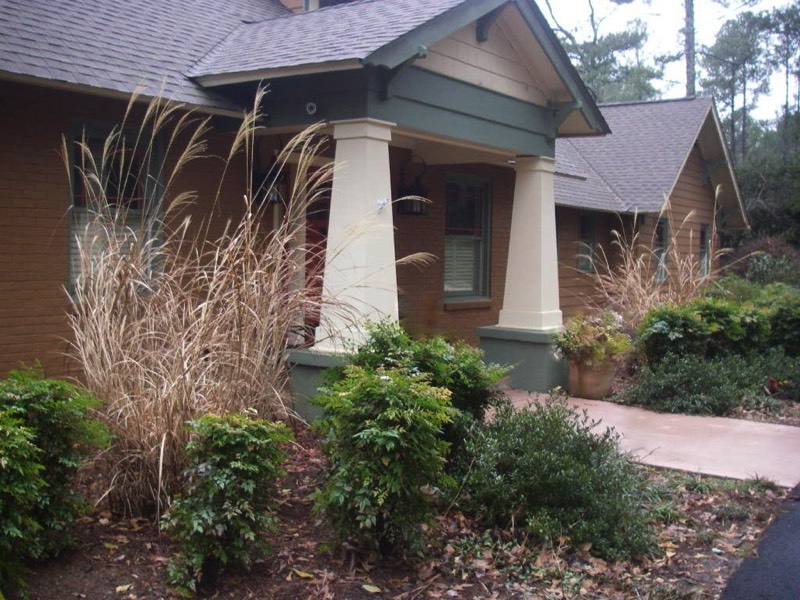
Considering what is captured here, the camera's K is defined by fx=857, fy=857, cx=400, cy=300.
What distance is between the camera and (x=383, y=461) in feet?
14.3

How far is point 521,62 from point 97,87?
503cm

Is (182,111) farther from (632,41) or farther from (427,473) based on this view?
(632,41)

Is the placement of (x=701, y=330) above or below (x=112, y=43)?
below

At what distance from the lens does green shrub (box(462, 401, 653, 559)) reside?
4.99 metres

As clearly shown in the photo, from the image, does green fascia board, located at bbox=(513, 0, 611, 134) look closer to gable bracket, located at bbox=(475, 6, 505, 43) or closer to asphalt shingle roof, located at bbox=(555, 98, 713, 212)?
gable bracket, located at bbox=(475, 6, 505, 43)

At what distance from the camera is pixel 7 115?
713 centimetres

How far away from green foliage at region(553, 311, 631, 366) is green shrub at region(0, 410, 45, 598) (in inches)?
277

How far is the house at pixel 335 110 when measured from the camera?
724cm

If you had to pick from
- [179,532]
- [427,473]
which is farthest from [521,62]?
[179,532]

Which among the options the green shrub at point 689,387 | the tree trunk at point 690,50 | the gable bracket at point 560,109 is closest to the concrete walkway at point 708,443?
the green shrub at point 689,387

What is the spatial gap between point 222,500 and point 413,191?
7.74m

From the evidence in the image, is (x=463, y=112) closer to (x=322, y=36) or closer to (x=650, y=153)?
(x=322, y=36)

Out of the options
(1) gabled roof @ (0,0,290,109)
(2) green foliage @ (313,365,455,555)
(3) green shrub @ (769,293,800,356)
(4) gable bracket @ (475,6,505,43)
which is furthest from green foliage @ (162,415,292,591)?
(3) green shrub @ (769,293,800,356)

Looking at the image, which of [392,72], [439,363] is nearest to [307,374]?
[439,363]
